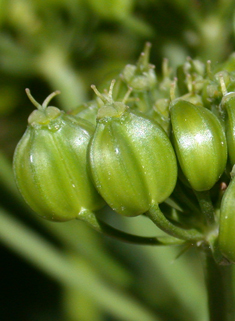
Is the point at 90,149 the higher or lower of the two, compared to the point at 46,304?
higher

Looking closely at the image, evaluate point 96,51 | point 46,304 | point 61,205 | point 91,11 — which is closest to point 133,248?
point 46,304

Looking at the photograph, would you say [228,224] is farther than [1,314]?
No

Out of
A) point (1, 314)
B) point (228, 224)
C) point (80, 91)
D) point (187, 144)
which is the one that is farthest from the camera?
point (1, 314)

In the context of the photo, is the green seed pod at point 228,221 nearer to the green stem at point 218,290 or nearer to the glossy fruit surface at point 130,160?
the glossy fruit surface at point 130,160

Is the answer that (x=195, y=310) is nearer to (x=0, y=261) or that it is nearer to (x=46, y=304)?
(x=46, y=304)

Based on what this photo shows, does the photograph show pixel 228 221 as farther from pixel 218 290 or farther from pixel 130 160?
pixel 218 290

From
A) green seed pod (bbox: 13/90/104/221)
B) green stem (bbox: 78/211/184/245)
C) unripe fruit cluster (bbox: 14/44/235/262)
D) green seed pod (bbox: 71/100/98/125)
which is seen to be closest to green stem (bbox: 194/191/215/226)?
unripe fruit cluster (bbox: 14/44/235/262)

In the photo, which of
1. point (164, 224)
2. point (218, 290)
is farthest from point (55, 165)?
point (218, 290)
